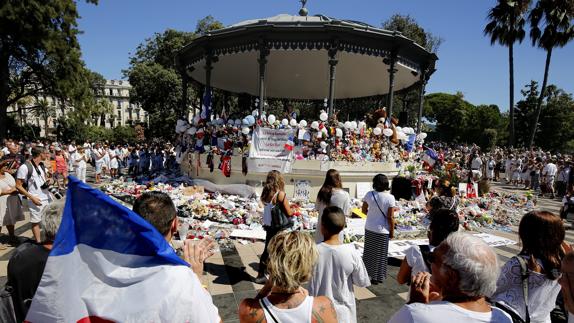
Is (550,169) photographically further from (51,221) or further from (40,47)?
(40,47)

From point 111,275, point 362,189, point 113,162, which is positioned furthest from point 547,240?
point 113,162

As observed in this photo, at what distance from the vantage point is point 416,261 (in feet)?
8.79

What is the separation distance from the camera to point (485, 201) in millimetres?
12133

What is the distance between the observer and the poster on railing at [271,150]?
1070 centimetres

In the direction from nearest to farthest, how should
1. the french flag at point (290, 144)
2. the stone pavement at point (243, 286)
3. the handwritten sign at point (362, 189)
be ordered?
1. the stone pavement at point (243, 286)
2. the french flag at point (290, 144)
3. the handwritten sign at point (362, 189)

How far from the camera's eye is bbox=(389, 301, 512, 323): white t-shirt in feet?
5.12

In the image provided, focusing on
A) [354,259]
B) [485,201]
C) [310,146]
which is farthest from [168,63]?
[354,259]

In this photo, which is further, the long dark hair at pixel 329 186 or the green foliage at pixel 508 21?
the green foliage at pixel 508 21

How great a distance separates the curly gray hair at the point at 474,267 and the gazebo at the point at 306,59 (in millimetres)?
9713

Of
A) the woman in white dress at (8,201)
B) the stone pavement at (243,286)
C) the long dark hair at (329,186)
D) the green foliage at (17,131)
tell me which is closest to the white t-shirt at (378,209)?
the long dark hair at (329,186)

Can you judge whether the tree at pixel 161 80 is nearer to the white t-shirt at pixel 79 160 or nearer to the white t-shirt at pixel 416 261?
the white t-shirt at pixel 79 160

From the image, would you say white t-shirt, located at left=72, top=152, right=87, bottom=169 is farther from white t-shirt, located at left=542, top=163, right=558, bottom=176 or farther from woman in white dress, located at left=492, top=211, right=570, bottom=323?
white t-shirt, located at left=542, top=163, right=558, bottom=176

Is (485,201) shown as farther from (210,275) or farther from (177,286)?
(177,286)

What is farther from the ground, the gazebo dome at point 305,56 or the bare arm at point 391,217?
the gazebo dome at point 305,56
